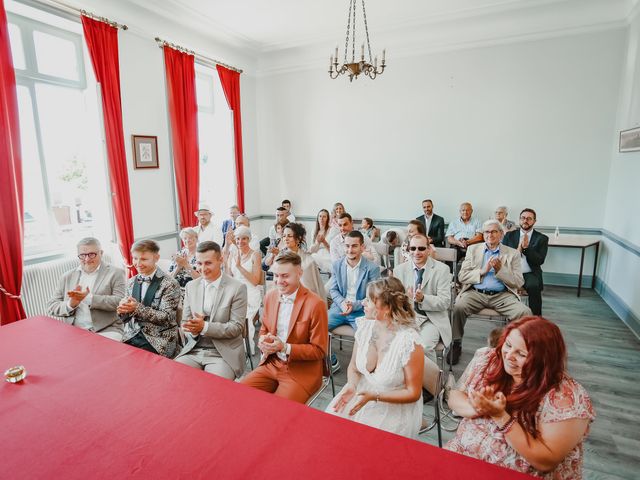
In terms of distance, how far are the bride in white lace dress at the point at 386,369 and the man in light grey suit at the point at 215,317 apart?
0.88m

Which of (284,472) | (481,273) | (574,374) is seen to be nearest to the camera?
(284,472)

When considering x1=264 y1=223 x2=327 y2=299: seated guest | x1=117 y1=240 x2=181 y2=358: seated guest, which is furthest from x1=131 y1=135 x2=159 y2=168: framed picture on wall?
x1=117 y1=240 x2=181 y2=358: seated guest

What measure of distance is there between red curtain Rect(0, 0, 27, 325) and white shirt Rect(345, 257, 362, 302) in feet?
10.9

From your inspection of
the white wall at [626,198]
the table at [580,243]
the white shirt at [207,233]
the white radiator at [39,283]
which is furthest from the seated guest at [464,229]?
the white radiator at [39,283]

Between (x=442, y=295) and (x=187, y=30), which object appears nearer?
(x=442, y=295)

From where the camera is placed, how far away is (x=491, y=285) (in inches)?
150

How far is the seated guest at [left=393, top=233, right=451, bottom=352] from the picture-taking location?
121 inches

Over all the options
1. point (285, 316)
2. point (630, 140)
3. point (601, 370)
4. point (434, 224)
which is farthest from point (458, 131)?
point (285, 316)

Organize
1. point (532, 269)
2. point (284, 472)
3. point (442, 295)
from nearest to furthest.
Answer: point (284, 472) < point (442, 295) < point (532, 269)

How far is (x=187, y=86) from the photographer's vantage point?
5773 mm

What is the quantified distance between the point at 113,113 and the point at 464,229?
539 cm

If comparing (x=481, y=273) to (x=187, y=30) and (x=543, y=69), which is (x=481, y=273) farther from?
(x=187, y=30)

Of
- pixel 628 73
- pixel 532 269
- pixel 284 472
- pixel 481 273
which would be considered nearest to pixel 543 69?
pixel 628 73

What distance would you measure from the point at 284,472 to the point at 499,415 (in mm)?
843
